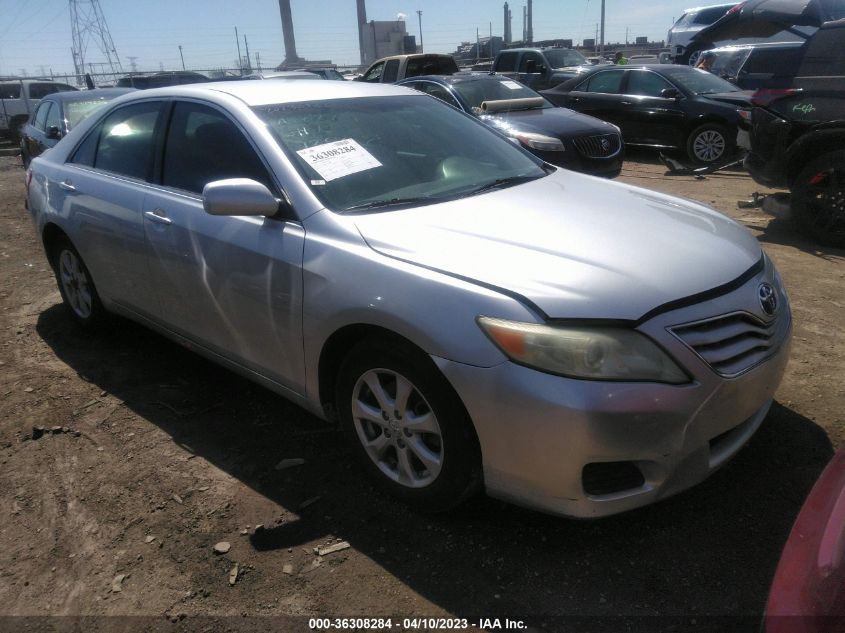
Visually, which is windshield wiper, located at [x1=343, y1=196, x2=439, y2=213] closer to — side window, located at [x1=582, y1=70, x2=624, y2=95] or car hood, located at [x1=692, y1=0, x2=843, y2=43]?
car hood, located at [x1=692, y1=0, x2=843, y2=43]

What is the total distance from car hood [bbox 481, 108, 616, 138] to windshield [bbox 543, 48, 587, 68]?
889 centimetres

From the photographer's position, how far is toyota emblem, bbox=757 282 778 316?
2545 mm

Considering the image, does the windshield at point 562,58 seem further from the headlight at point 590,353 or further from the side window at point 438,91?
the headlight at point 590,353

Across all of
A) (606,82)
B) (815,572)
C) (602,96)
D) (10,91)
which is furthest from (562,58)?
(815,572)

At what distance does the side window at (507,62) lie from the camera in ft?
57.9

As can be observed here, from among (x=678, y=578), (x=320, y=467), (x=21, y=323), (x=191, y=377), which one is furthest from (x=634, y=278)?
(x=21, y=323)

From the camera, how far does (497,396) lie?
2230mm

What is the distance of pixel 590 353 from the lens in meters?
2.18

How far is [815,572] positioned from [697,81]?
11707 millimetres

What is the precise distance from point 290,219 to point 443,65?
1500 cm

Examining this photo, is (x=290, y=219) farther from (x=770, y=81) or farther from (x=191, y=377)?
(x=770, y=81)

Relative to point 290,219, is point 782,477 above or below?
below

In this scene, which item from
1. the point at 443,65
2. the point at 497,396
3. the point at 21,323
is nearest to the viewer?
the point at 497,396

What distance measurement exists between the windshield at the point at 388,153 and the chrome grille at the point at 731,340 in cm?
125
